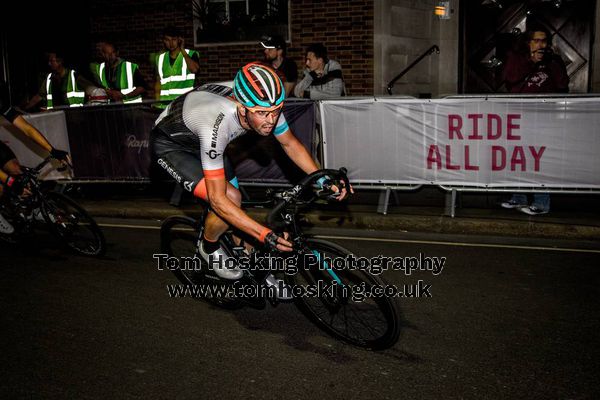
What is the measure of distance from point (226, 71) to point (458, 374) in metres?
10.4

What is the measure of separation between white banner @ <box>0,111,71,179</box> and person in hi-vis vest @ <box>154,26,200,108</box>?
1.73m

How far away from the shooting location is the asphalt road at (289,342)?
150 inches

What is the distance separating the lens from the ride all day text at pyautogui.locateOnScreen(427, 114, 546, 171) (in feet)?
26.3

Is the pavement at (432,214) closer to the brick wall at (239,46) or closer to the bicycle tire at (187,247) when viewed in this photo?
the bicycle tire at (187,247)

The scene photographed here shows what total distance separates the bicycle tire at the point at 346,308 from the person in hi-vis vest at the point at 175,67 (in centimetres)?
612

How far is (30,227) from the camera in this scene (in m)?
7.15

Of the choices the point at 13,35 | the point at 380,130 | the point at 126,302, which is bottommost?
the point at 126,302

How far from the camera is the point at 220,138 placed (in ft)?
14.0

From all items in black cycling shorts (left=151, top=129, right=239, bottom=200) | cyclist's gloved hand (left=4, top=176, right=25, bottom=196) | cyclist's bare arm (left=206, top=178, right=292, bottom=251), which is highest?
black cycling shorts (left=151, top=129, right=239, bottom=200)

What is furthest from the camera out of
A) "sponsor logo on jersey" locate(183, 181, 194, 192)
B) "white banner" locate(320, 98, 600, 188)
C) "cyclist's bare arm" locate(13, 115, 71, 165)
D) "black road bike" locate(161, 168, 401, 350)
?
"white banner" locate(320, 98, 600, 188)

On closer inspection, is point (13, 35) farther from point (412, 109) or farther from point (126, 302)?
point (126, 302)

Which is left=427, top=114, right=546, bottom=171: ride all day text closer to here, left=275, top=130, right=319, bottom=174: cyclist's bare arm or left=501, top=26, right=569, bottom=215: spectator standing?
left=501, top=26, right=569, bottom=215: spectator standing

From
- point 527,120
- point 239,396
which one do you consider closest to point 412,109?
point 527,120

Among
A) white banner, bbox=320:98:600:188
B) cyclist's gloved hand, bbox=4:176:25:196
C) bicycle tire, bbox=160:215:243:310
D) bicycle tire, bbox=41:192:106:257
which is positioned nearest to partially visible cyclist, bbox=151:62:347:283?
bicycle tire, bbox=160:215:243:310
